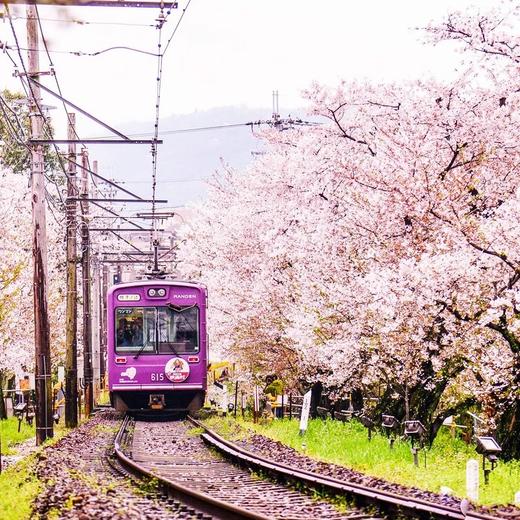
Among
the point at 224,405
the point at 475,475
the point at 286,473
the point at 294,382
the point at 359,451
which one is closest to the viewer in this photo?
the point at 475,475

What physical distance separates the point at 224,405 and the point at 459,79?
12.7 meters

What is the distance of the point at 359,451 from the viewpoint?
15.2m

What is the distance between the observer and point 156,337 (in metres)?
24.1

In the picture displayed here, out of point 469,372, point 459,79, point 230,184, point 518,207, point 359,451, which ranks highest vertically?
point 230,184

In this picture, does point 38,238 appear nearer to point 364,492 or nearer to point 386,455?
point 386,455

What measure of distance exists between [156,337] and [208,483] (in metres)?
12.2

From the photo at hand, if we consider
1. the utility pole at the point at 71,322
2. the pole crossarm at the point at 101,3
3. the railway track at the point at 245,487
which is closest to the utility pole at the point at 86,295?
the utility pole at the point at 71,322

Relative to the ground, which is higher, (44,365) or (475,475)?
(44,365)

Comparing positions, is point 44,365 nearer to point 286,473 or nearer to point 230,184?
point 286,473

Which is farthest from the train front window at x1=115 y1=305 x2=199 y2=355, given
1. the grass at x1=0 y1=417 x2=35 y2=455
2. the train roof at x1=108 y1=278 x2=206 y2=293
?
the grass at x1=0 y1=417 x2=35 y2=455

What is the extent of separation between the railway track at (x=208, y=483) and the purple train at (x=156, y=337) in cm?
359

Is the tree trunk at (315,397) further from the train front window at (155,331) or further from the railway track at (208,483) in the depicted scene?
the railway track at (208,483)

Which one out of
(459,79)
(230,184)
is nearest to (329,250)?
(459,79)

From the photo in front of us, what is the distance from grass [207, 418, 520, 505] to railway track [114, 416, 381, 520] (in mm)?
1248
